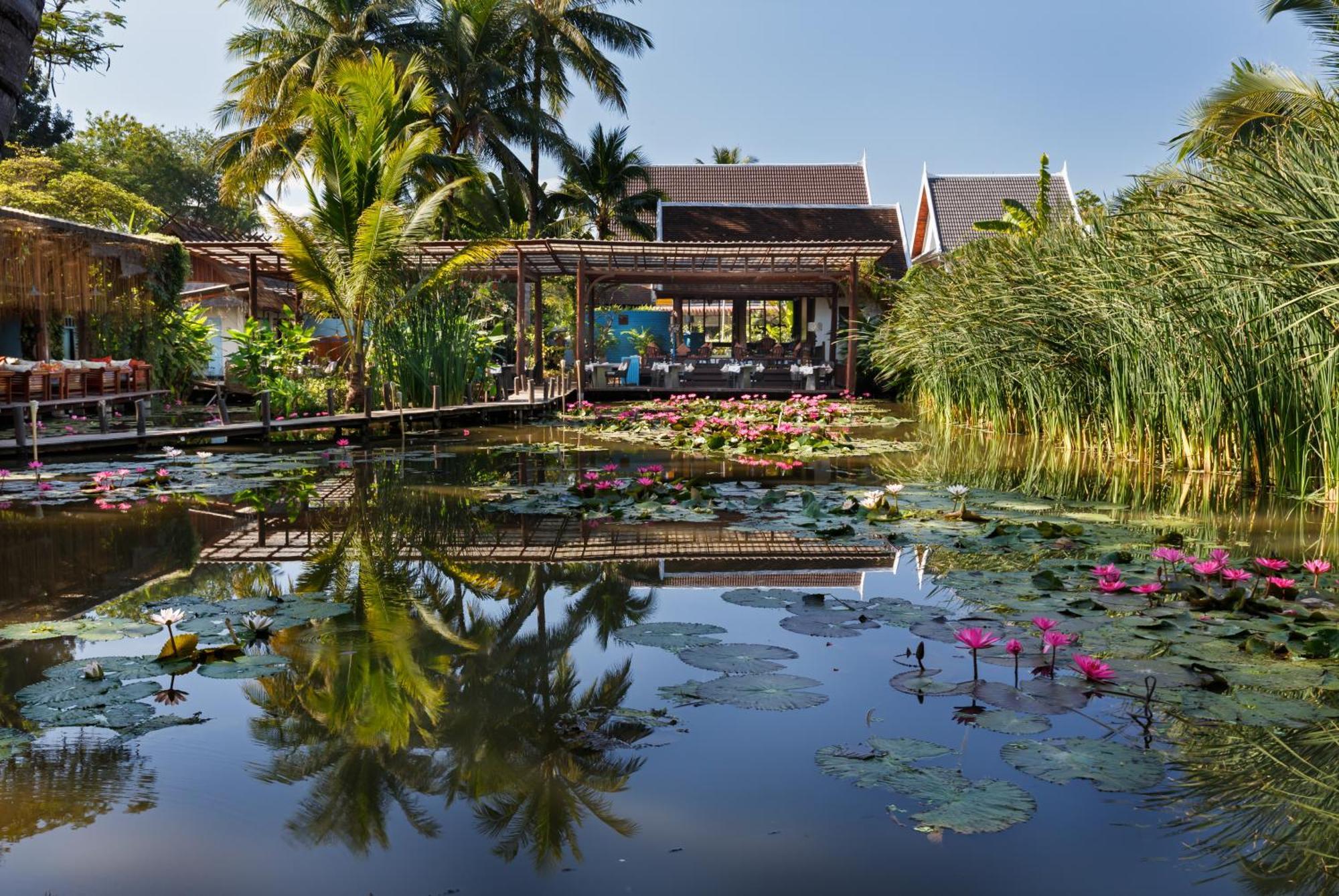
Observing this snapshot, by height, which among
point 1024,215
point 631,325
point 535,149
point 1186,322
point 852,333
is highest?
point 535,149

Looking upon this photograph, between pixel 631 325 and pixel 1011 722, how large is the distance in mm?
29552

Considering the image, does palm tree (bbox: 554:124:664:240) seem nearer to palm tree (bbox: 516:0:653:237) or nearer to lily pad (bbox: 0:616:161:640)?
palm tree (bbox: 516:0:653:237)

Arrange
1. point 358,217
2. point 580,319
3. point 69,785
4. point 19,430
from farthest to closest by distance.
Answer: point 580,319 < point 358,217 < point 19,430 < point 69,785

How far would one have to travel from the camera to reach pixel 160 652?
371cm

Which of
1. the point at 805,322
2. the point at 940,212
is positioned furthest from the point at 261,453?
the point at 940,212

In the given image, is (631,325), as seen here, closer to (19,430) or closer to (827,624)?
(19,430)

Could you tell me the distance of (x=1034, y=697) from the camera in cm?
323

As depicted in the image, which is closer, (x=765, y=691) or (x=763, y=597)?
(x=765, y=691)

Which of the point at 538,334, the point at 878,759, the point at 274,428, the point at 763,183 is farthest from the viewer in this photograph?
the point at 763,183

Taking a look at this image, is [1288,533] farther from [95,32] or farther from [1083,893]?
[95,32]

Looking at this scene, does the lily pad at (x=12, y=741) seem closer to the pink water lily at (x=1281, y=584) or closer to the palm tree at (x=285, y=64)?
the pink water lily at (x=1281, y=584)

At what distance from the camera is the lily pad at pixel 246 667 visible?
11.6 ft

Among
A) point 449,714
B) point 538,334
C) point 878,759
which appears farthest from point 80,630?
point 538,334

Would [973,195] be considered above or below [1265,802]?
above
